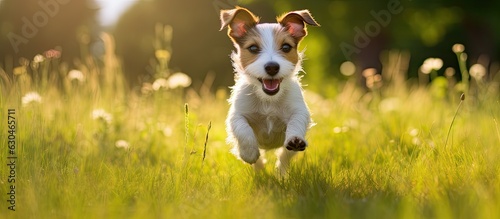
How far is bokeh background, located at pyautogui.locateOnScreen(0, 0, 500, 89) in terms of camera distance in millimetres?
16141

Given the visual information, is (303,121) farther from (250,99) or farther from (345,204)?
(345,204)

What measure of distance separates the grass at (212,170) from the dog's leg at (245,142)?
111mm

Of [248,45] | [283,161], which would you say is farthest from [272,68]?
[283,161]

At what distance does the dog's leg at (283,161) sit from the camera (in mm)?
4848

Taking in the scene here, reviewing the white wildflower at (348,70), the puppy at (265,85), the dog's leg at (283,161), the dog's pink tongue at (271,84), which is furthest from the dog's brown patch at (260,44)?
the white wildflower at (348,70)

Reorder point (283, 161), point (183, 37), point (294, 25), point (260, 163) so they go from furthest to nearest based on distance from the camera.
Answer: point (183, 37), point (260, 163), point (283, 161), point (294, 25)

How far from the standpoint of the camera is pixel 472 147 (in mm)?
4621

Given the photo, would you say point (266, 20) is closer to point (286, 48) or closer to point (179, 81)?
point (179, 81)

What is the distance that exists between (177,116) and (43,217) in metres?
3.77

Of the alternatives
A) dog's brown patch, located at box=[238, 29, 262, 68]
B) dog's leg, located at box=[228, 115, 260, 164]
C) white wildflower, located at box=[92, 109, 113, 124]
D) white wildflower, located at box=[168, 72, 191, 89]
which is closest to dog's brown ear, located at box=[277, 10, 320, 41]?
dog's brown patch, located at box=[238, 29, 262, 68]

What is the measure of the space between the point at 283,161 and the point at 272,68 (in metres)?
0.92

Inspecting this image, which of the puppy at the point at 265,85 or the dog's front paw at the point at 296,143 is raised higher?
the puppy at the point at 265,85

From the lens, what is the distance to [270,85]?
4.62 metres

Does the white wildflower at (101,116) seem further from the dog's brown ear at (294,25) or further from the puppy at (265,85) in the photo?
the dog's brown ear at (294,25)
